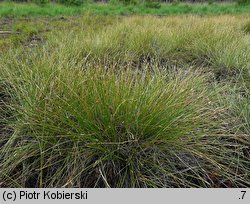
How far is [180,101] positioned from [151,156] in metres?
0.42

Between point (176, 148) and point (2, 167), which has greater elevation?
point (176, 148)

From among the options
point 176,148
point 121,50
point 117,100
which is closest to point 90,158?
point 117,100

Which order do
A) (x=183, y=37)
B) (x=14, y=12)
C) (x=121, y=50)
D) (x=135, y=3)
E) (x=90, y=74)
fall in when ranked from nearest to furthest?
(x=90, y=74) → (x=121, y=50) → (x=183, y=37) → (x=14, y=12) → (x=135, y=3)

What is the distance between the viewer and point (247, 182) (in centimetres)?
142

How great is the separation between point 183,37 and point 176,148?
3179 millimetres

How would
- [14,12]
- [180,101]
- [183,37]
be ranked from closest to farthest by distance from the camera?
[180,101], [183,37], [14,12]

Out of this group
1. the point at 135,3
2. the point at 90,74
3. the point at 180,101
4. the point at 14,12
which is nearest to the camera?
the point at 180,101

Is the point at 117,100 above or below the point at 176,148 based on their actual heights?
above

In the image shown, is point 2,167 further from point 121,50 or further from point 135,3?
point 135,3

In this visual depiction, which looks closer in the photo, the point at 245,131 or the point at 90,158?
the point at 90,158

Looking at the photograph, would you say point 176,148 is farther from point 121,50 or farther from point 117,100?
point 121,50

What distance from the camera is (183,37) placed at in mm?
4320

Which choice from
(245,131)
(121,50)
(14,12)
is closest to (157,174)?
(245,131)

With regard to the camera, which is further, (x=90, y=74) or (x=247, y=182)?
(x=90, y=74)
